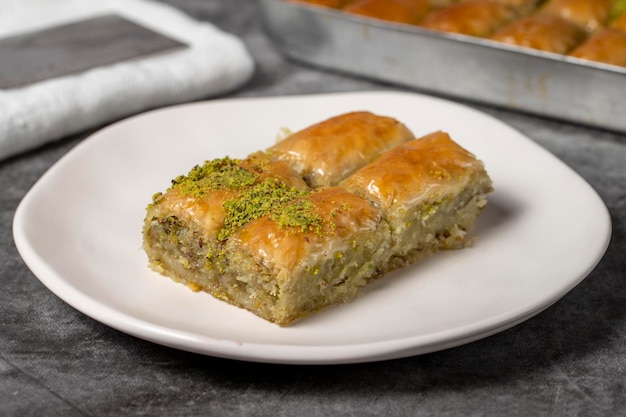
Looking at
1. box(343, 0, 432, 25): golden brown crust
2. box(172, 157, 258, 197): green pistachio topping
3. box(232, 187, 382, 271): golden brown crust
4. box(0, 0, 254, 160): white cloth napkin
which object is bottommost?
box(0, 0, 254, 160): white cloth napkin

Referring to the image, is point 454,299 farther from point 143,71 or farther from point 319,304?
point 143,71

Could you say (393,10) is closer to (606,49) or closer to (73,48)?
(606,49)

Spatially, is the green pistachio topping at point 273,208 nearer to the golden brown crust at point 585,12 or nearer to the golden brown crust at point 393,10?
the golden brown crust at point 393,10

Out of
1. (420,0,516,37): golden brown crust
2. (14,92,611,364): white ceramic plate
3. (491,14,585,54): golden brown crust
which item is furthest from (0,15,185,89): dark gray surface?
(491,14,585,54): golden brown crust

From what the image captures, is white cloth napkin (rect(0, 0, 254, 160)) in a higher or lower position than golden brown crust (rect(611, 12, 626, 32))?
lower

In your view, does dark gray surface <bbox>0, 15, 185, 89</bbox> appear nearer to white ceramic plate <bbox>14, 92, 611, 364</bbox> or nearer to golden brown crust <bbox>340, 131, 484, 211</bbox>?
white ceramic plate <bbox>14, 92, 611, 364</bbox>
